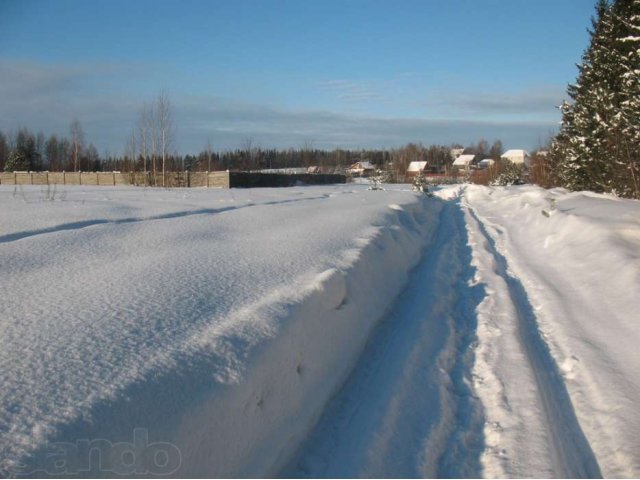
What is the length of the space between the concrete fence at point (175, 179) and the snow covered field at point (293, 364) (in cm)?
3287

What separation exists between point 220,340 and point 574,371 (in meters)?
3.53

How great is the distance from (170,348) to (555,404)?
3.26 meters

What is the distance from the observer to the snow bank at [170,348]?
2982 millimetres

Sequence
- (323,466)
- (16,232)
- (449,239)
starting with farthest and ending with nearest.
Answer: (449,239), (16,232), (323,466)

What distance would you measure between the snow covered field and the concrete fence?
108 feet

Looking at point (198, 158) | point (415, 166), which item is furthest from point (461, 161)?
point (198, 158)

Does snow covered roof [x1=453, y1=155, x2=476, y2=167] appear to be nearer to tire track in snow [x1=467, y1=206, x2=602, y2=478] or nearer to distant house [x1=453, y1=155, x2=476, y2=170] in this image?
distant house [x1=453, y1=155, x2=476, y2=170]

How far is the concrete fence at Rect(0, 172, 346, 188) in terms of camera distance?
41.1m

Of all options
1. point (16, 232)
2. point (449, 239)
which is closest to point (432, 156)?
point (449, 239)

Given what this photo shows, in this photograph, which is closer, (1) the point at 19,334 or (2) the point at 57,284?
(1) the point at 19,334

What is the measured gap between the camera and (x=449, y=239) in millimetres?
15367

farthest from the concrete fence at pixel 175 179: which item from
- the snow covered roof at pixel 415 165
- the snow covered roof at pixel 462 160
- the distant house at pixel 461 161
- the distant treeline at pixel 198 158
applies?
the snow covered roof at pixel 462 160

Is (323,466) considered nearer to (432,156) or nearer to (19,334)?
(19,334)

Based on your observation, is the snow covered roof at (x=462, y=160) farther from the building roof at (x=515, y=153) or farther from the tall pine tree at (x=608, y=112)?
the tall pine tree at (x=608, y=112)
